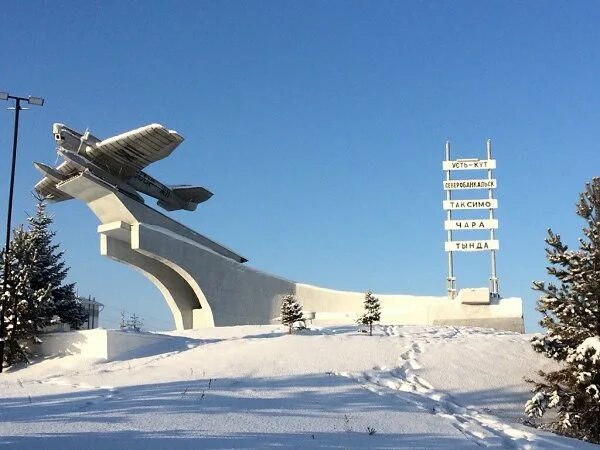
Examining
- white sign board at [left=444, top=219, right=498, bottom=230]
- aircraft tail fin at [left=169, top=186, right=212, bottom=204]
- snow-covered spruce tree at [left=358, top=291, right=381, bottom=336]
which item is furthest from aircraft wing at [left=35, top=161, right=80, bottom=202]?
white sign board at [left=444, top=219, right=498, bottom=230]

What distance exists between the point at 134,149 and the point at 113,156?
125 cm

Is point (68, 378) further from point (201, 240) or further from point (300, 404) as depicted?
point (201, 240)

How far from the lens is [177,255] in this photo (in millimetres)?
30406

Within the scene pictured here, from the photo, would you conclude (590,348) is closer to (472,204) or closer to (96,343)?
(96,343)

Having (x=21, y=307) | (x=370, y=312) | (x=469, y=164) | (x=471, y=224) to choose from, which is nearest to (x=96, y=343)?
(x=21, y=307)

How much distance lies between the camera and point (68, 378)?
13.9 meters

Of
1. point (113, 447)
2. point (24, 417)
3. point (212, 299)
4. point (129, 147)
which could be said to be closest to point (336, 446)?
point (113, 447)

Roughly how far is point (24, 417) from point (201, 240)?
26.0 meters

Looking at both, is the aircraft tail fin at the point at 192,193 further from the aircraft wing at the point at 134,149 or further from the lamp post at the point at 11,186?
the lamp post at the point at 11,186

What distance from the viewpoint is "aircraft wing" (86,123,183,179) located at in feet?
86.7

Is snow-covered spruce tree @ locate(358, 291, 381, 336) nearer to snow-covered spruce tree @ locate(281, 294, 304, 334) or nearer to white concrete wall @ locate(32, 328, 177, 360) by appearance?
snow-covered spruce tree @ locate(281, 294, 304, 334)

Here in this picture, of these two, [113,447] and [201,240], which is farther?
[201,240]

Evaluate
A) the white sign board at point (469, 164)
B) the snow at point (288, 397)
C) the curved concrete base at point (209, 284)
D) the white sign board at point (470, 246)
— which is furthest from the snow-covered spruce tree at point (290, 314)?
the white sign board at point (469, 164)

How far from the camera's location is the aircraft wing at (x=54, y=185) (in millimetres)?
28489
